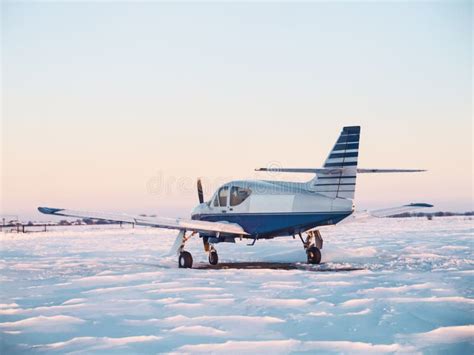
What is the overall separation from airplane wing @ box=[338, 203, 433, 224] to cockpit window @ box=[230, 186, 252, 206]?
342 centimetres

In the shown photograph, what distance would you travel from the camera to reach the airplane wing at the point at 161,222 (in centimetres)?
1596

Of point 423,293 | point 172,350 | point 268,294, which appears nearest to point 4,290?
point 268,294

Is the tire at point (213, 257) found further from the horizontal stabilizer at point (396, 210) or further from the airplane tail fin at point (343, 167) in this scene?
the horizontal stabilizer at point (396, 210)

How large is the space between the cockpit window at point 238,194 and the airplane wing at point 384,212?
3416 millimetres

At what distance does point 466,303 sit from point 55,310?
6789 mm

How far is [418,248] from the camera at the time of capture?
853 inches

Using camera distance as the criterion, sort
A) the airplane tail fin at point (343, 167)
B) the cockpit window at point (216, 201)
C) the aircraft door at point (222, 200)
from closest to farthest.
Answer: the airplane tail fin at point (343, 167) → the aircraft door at point (222, 200) → the cockpit window at point (216, 201)

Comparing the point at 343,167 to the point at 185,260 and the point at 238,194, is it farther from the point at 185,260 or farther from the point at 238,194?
the point at 185,260

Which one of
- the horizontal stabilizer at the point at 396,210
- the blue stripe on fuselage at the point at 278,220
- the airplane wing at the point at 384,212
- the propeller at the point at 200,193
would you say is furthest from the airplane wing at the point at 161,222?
the horizontal stabilizer at the point at 396,210

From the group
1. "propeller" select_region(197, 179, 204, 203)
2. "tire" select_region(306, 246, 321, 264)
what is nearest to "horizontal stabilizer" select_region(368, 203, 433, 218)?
"tire" select_region(306, 246, 321, 264)

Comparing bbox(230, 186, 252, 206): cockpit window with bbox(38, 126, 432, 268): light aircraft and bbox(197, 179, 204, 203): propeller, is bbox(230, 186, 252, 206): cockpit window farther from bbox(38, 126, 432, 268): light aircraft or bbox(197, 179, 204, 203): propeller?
bbox(197, 179, 204, 203): propeller

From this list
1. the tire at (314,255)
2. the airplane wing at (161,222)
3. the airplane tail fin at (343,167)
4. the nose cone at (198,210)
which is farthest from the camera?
the nose cone at (198,210)

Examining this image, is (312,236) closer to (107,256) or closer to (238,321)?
(107,256)

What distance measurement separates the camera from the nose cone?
20.2 metres
